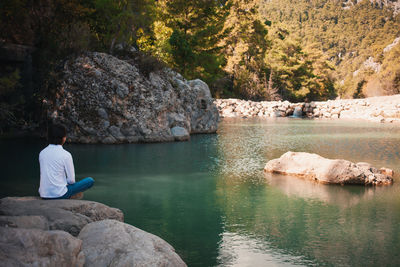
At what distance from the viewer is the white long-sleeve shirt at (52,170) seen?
16.7ft

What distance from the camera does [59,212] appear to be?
4.12 metres

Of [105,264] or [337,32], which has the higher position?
[337,32]

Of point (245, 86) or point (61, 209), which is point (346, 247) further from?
point (245, 86)

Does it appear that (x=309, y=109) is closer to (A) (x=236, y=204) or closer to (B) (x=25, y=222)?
(A) (x=236, y=204)

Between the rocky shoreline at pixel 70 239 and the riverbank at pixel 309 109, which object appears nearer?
the rocky shoreline at pixel 70 239

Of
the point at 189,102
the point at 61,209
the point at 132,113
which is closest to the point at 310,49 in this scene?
the point at 189,102

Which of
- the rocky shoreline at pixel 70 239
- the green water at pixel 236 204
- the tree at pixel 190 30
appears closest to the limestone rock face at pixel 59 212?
the rocky shoreline at pixel 70 239

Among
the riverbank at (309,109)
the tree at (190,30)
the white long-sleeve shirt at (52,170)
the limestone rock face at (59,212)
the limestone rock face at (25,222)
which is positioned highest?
the tree at (190,30)

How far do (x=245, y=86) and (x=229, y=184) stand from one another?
4277 cm

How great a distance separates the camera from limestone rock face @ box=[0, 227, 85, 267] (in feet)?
9.42

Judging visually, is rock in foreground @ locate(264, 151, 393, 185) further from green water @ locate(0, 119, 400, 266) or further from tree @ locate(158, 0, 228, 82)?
tree @ locate(158, 0, 228, 82)

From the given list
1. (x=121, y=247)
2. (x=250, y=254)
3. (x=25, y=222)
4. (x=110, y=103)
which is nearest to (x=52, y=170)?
(x=25, y=222)

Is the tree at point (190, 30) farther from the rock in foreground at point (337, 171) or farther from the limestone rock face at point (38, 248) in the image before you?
the limestone rock face at point (38, 248)

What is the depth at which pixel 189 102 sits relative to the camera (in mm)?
18719
